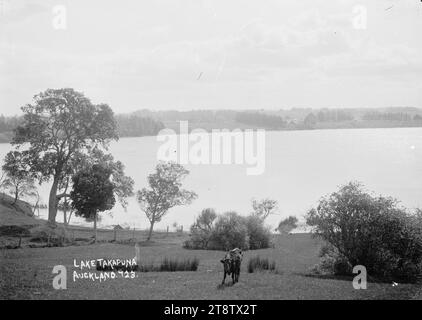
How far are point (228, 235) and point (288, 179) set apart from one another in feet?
233

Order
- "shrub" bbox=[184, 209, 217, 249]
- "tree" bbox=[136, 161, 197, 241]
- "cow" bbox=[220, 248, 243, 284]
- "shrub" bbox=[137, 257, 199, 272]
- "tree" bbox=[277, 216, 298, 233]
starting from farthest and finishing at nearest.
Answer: "tree" bbox=[277, 216, 298, 233]
"tree" bbox=[136, 161, 197, 241]
"shrub" bbox=[184, 209, 217, 249]
"shrub" bbox=[137, 257, 199, 272]
"cow" bbox=[220, 248, 243, 284]

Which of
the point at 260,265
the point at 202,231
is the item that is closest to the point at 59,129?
the point at 202,231

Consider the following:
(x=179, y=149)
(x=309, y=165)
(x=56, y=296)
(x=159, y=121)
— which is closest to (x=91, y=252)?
(x=56, y=296)

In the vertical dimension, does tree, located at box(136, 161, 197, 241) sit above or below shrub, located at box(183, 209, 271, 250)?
above

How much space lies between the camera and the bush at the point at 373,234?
1496 inches

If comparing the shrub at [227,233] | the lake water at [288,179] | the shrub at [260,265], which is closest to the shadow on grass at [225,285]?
the shrub at [260,265]

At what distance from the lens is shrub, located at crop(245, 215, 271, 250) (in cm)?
6162

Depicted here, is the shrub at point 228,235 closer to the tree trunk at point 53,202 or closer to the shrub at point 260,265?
the shrub at point 260,265

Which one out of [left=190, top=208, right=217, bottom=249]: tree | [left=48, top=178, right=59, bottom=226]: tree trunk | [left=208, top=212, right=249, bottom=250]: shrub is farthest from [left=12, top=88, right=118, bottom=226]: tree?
[left=208, top=212, right=249, bottom=250]: shrub

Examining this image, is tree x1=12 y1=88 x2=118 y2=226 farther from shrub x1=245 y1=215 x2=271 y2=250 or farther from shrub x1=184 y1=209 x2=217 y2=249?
shrub x1=245 y1=215 x2=271 y2=250

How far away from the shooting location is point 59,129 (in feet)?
189

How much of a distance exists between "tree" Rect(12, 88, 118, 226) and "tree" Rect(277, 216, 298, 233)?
38898 millimetres

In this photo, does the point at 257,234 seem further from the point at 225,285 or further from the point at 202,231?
the point at 225,285
